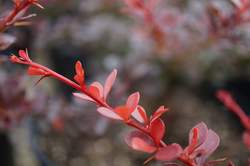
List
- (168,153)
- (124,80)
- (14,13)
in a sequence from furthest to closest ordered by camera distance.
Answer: (124,80) → (14,13) → (168,153)

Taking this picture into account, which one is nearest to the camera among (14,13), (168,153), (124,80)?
(168,153)

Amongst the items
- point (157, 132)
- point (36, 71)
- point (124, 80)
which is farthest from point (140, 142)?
point (124, 80)

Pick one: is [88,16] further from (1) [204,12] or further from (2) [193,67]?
(1) [204,12]

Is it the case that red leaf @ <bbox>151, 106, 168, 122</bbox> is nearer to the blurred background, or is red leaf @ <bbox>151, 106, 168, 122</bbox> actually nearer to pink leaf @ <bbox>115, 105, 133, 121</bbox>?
pink leaf @ <bbox>115, 105, 133, 121</bbox>

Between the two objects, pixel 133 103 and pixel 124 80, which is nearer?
pixel 133 103

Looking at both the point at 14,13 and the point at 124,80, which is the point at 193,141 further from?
the point at 124,80

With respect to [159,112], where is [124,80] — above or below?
below

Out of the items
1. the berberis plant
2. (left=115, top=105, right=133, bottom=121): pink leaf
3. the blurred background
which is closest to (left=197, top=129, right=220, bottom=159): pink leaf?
the berberis plant
